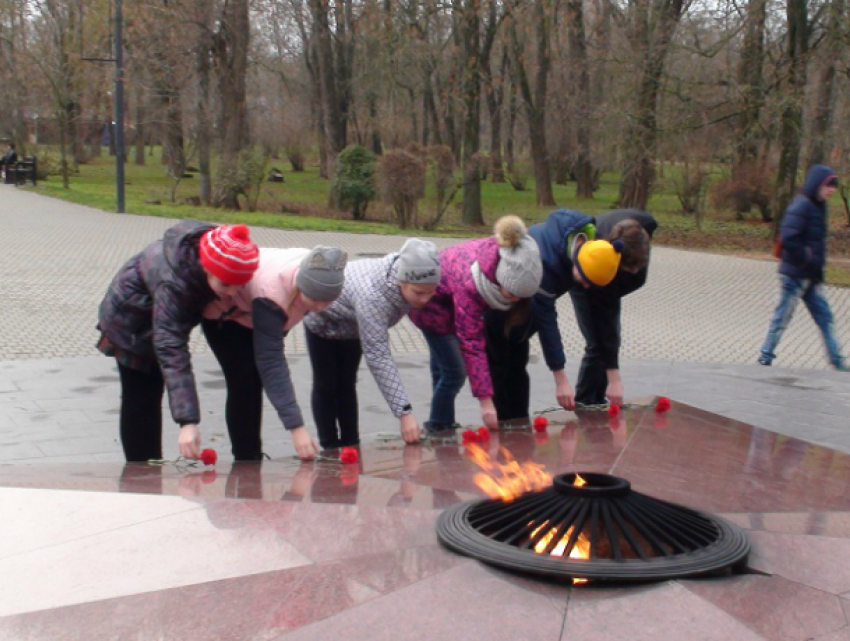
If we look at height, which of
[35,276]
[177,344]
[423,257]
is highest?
[423,257]

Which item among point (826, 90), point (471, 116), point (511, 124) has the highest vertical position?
point (826, 90)

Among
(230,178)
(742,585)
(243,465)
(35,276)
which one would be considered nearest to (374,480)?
(243,465)

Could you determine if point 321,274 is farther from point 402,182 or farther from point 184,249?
point 402,182

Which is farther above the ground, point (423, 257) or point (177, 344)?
point (423, 257)

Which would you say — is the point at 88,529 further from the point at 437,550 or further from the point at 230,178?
the point at 230,178

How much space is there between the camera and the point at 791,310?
885 cm

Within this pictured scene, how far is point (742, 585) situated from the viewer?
2.89m

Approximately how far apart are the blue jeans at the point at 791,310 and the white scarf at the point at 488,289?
4.68 m

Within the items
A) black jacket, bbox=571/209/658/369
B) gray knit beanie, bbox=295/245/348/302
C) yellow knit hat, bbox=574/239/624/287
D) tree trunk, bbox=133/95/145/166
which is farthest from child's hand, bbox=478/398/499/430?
tree trunk, bbox=133/95/145/166

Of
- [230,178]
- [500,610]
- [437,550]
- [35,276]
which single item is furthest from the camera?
[230,178]

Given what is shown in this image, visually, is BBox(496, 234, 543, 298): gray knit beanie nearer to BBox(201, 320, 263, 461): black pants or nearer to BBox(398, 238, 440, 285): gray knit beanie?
BBox(398, 238, 440, 285): gray knit beanie

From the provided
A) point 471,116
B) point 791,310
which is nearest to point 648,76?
point 471,116

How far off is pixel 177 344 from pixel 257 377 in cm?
70

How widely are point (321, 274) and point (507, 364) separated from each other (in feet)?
6.16
